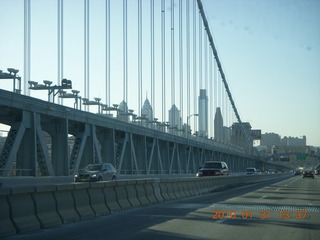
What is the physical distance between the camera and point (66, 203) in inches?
510

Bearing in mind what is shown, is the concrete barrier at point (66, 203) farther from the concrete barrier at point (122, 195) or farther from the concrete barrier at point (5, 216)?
the concrete barrier at point (122, 195)

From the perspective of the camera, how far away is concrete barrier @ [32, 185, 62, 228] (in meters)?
11.7

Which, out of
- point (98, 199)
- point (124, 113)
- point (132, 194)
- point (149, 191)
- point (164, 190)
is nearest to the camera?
point (98, 199)

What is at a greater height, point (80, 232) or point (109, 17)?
point (109, 17)

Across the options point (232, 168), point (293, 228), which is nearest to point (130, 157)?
point (293, 228)

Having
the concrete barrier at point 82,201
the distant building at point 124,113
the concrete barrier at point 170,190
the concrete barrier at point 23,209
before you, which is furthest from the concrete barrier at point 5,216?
the distant building at point 124,113

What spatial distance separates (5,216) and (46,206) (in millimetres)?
1526

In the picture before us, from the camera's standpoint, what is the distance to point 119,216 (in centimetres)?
1480

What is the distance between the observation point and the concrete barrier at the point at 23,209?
10.9 metres

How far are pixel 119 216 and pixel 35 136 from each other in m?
17.0

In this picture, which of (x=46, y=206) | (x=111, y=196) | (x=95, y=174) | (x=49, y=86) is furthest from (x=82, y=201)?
(x=49, y=86)

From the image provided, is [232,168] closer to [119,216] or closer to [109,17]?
[109,17]

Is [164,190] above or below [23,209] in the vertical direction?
below

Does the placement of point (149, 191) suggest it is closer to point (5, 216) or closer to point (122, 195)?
point (122, 195)
